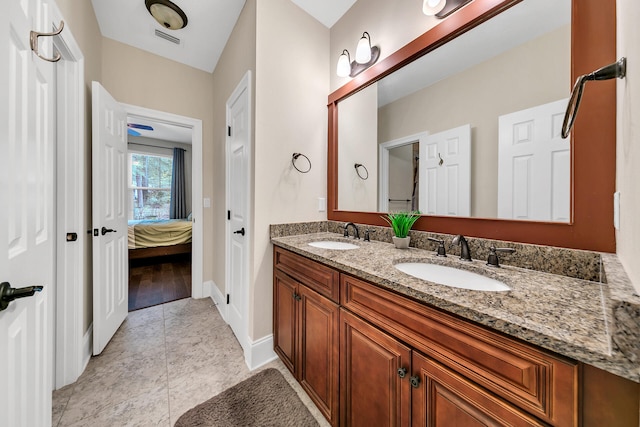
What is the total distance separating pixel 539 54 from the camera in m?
0.98

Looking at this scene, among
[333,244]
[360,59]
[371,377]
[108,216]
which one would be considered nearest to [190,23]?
[360,59]

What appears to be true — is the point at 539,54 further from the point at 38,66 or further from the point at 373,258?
the point at 38,66

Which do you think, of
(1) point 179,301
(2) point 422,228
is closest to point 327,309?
(2) point 422,228

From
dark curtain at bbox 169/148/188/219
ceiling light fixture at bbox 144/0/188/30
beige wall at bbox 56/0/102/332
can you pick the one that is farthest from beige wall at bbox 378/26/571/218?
dark curtain at bbox 169/148/188/219

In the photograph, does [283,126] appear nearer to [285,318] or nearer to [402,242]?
[402,242]

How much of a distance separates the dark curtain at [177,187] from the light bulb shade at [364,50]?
19.2 ft

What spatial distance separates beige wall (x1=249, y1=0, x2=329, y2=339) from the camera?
1.67 m

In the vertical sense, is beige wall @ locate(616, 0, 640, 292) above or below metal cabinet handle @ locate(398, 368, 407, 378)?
above

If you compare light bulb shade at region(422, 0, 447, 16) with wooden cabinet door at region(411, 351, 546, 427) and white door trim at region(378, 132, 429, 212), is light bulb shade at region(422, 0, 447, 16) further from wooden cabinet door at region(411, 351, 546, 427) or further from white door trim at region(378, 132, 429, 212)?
wooden cabinet door at region(411, 351, 546, 427)

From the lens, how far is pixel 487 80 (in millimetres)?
1146

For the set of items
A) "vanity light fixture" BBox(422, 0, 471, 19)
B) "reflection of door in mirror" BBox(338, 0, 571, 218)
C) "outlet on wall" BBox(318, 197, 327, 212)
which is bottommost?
"outlet on wall" BBox(318, 197, 327, 212)

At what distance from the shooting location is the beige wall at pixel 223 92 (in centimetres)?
177

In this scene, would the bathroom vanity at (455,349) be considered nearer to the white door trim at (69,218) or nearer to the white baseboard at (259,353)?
the white baseboard at (259,353)

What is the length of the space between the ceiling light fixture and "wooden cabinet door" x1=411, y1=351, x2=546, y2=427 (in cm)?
285
